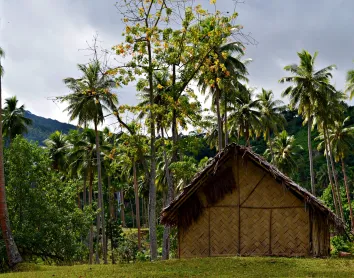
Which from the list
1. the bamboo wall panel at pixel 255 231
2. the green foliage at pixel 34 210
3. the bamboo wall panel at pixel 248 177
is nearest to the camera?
the bamboo wall panel at pixel 255 231

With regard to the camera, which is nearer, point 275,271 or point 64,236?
point 275,271

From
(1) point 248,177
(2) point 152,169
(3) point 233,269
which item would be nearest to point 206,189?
(1) point 248,177

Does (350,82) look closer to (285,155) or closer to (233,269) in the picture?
(285,155)

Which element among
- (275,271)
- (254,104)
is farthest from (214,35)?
(254,104)

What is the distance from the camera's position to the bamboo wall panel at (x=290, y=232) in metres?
17.1

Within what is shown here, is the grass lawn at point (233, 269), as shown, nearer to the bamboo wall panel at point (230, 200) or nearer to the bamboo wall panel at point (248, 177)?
the bamboo wall panel at point (230, 200)

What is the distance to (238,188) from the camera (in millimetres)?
17984

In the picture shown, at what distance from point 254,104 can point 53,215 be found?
21.9 meters

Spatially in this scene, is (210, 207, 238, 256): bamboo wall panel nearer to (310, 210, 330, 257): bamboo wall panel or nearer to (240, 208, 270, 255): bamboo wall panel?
(240, 208, 270, 255): bamboo wall panel

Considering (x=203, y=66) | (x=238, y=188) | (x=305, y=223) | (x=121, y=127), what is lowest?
(x=305, y=223)

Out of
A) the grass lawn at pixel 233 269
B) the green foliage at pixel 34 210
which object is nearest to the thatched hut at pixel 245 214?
the grass lawn at pixel 233 269

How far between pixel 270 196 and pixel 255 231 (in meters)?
1.42

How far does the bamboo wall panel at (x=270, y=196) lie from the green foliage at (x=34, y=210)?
10472mm

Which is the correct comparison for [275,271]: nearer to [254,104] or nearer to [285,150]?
[254,104]
